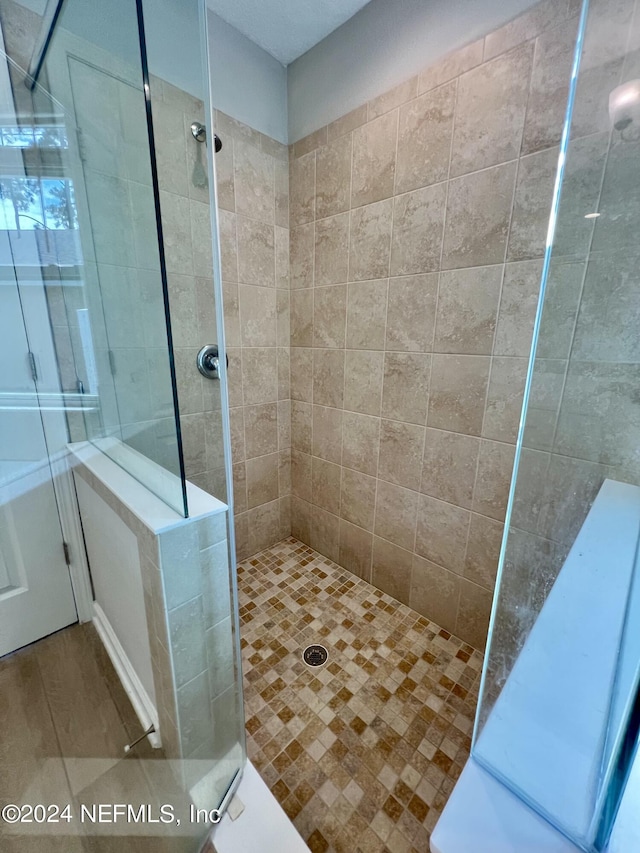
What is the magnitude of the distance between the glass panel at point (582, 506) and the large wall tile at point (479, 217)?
0.81 feet

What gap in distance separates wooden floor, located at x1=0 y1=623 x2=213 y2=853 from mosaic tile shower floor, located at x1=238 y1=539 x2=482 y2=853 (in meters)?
0.28

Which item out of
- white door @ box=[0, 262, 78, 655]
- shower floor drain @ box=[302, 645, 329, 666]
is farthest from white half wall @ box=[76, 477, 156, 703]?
shower floor drain @ box=[302, 645, 329, 666]

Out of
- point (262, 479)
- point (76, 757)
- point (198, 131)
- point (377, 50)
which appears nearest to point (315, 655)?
point (76, 757)

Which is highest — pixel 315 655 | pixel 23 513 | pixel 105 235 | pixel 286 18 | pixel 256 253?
pixel 286 18

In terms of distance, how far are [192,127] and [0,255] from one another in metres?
0.77

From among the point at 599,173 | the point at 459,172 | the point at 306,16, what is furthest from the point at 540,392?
the point at 306,16

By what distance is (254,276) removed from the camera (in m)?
1.56

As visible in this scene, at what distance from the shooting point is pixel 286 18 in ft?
4.14

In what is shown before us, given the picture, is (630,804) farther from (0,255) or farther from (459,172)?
(0,255)

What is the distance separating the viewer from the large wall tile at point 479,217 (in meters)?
1.02

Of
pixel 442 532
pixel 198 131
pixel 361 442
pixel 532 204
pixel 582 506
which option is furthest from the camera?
pixel 361 442

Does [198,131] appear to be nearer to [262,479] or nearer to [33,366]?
[33,366]

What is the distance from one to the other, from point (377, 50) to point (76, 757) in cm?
246

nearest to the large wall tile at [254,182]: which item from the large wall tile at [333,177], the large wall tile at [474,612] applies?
the large wall tile at [333,177]
